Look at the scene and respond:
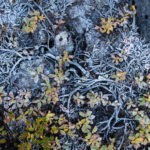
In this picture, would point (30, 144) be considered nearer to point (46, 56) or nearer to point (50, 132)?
point (50, 132)

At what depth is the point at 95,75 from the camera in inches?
110

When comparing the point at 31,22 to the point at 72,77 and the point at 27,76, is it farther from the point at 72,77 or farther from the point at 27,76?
the point at 72,77

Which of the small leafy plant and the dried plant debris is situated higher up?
the small leafy plant

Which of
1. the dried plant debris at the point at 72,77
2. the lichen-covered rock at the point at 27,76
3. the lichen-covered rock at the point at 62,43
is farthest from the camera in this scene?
the lichen-covered rock at the point at 62,43

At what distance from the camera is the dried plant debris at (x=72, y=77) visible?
260 centimetres

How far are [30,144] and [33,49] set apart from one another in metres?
1.39

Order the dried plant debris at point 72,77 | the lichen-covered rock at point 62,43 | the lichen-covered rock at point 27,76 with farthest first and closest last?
the lichen-covered rock at point 62,43, the lichen-covered rock at point 27,76, the dried plant debris at point 72,77

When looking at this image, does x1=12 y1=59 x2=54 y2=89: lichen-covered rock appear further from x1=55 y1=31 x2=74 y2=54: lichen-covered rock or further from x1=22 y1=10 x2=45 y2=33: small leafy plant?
x1=22 y1=10 x2=45 y2=33: small leafy plant

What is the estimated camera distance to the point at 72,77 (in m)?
2.75

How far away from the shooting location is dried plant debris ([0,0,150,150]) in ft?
8.52

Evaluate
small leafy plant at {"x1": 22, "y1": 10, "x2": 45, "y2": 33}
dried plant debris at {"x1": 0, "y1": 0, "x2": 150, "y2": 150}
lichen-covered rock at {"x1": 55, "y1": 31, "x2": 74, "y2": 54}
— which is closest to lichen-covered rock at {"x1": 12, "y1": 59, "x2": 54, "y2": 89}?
dried plant debris at {"x1": 0, "y1": 0, "x2": 150, "y2": 150}

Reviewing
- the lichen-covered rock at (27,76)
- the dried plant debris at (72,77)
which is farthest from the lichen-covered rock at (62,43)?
the lichen-covered rock at (27,76)

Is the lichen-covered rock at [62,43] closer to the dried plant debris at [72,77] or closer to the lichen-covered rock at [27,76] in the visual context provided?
the dried plant debris at [72,77]

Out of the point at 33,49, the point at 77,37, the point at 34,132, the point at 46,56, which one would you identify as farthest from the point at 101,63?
the point at 34,132
